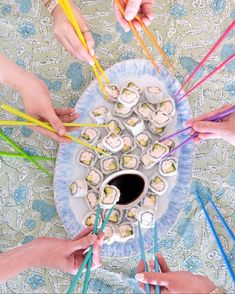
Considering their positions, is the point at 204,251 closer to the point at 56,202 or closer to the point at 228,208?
the point at 228,208

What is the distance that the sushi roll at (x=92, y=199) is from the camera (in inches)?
62.0

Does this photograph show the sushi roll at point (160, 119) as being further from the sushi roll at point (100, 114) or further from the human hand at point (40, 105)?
the human hand at point (40, 105)

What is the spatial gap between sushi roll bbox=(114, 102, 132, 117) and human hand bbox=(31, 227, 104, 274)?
1.41 ft

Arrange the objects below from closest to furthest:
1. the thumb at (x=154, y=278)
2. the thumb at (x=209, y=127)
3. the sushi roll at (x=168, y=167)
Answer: the thumb at (x=154, y=278)
the thumb at (x=209, y=127)
the sushi roll at (x=168, y=167)

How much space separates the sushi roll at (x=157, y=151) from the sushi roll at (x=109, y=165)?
0.43 ft

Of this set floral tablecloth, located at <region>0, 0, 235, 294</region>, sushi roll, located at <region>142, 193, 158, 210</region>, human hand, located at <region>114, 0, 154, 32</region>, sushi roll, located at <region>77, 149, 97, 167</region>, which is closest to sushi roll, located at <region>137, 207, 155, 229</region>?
sushi roll, located at <region>142, 193, 158, 210</region>

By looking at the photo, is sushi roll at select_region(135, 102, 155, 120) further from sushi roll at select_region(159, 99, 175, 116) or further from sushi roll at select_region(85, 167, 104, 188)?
sushi roll at select_region(85, 167, 104, 188)

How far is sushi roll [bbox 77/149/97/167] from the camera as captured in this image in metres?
1.60

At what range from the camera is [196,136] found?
1441mm

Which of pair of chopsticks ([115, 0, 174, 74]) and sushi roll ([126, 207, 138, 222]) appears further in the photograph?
sushi roll ([126, 207, 138, 222])

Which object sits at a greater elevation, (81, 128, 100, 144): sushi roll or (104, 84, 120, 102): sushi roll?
(104, 84, 120, 102): sushi roll

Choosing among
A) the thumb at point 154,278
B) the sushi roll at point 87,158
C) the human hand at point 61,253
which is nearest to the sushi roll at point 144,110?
the sushi roll at point 87,158

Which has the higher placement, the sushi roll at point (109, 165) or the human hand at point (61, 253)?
the sushi roll at point (109, 165)

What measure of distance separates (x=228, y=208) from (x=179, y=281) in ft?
1.43
